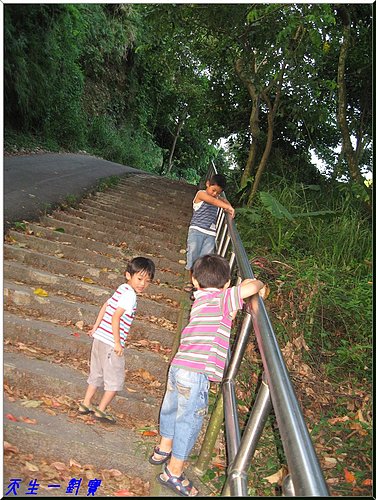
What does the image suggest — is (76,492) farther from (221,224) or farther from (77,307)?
(221,224)

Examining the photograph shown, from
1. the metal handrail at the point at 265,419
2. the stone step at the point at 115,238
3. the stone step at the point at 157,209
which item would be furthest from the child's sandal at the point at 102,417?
the stone step at the point at 157,209

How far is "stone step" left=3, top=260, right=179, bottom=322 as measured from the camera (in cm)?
474

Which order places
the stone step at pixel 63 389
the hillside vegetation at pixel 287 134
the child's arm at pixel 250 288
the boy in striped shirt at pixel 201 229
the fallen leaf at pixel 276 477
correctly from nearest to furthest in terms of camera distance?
the child's arm at pixel 250 288 < the fallen leaf at pixel 276 477 < the stone step at pixel 63 389 < the hillside vegetation at pixel 287 134 < the boy in striped shirt at pixel 201 229

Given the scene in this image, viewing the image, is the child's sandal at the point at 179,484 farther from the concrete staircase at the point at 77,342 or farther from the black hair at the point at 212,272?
the black hair at the point at 212,272

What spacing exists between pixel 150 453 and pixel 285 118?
847 cm

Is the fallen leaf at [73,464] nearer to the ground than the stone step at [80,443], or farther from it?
nearer to the ground

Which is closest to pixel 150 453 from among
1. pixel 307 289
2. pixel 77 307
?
pixel 77 307

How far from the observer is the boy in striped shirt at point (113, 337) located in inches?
124

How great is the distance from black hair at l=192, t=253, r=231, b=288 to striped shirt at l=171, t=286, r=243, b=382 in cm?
6

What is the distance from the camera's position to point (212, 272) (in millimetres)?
2697

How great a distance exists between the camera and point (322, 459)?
3361mm

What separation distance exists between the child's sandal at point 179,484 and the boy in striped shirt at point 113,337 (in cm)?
72

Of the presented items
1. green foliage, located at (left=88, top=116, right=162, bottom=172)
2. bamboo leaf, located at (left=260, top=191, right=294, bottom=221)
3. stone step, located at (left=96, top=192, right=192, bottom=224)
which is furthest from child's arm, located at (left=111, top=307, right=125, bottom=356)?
green foliage, located at (left=88, top=116, right=162, bottom=172)

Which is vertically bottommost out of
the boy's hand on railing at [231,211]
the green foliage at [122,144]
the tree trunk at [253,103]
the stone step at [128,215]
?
the green foliage at [122,144]
